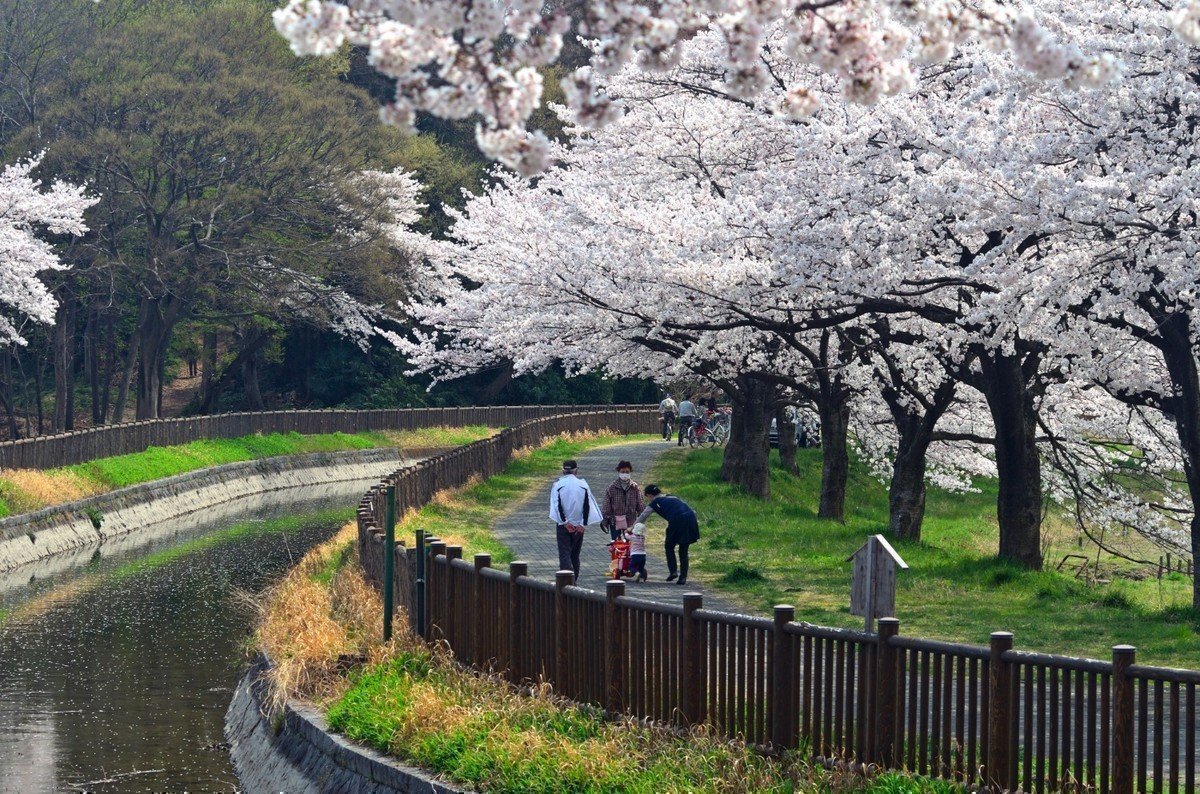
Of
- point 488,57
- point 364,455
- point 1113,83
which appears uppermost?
point 1113,83

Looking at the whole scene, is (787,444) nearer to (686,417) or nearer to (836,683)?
(686,417)

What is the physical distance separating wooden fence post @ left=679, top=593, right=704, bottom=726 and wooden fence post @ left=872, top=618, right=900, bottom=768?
166cm

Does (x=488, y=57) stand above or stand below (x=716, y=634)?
above

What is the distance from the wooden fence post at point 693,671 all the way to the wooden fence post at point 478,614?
3.25 meters

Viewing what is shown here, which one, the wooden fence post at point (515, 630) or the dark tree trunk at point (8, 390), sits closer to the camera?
the wooden fence post at point (515, 630)

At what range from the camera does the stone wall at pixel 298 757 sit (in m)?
11.9

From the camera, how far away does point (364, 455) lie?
176ft

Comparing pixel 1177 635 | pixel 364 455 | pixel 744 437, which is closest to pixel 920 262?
pixel 1177 635

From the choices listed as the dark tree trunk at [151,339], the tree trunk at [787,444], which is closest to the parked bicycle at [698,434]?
the tree trunk at [787,444]

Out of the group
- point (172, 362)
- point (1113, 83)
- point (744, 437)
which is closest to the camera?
point (1113, 83)

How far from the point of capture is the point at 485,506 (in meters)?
32.0

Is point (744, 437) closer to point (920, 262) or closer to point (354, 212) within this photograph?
point (920, 262)

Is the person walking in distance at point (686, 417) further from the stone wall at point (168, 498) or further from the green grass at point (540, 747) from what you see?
the green grass at point (540, 747)

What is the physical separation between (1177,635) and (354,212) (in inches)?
1523
